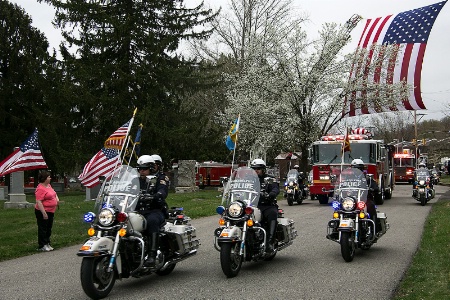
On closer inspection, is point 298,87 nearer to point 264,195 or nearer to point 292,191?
point 292,191

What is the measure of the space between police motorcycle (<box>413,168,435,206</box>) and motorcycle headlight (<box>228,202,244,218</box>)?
16.4 metres

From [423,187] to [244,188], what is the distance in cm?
1615

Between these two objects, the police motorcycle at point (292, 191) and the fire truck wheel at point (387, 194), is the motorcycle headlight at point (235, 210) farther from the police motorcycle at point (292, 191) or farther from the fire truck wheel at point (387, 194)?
the fire truck wheel at point (387, 194)

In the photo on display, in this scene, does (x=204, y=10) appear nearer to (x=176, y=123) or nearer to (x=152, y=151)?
(x=176, y=123)

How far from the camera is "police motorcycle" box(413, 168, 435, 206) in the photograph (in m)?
24.1

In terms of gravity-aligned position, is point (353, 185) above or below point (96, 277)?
above

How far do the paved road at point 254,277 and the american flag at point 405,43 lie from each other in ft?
78.8

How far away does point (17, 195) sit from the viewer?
25.0m

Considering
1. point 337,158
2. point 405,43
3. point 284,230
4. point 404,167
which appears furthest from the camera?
point 404,167

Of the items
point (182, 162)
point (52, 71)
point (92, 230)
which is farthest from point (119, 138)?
point (52, 71)

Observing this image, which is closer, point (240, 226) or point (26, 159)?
point (240, 226)

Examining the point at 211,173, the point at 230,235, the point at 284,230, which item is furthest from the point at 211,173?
the point at 230,235

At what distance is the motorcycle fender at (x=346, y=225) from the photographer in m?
10.3

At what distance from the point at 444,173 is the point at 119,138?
233ft
